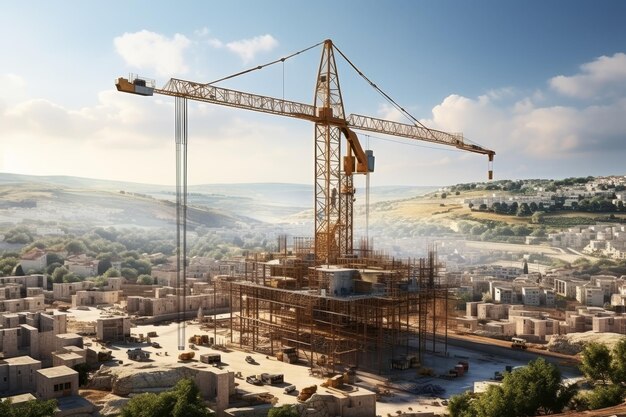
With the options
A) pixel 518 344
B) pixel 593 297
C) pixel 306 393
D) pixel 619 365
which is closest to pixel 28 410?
pixel 306 393

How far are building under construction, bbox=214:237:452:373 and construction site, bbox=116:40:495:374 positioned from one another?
0.16 feet

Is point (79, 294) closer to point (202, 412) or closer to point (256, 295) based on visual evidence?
point (256, 295)

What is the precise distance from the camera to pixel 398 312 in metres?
26.6

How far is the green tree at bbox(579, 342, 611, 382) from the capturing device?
71.6 feet

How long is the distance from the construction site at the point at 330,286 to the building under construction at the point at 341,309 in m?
0.05

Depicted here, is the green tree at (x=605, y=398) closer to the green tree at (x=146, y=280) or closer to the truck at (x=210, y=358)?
the truck at (x=210, y=358)

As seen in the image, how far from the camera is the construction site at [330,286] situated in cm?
2528

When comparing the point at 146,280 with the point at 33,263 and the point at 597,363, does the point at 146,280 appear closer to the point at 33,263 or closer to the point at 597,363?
the point at 33,263

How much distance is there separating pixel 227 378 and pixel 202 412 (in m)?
4.10

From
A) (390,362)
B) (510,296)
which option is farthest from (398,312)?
(510,296)

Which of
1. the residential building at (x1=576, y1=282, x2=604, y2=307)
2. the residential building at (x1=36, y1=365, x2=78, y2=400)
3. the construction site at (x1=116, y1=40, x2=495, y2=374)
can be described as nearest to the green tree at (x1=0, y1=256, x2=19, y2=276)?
the construction site at (x1=116, y1=40, x2=495, y2=374)

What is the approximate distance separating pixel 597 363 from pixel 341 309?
35.1ft

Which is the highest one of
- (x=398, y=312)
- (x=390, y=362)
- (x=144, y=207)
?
(x=144, y=207)

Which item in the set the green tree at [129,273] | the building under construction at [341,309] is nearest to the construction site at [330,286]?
the building under construction at [341,309]
